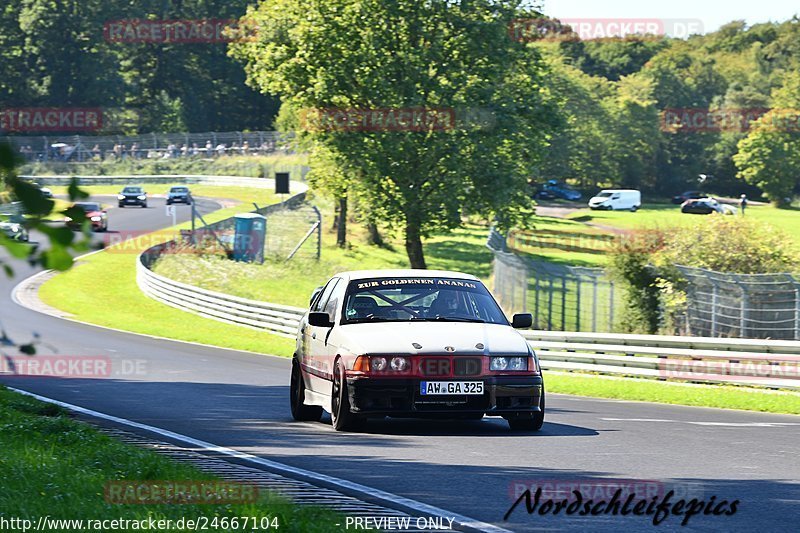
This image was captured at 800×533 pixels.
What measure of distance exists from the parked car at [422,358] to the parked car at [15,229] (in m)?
7.45

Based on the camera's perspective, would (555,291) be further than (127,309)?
No

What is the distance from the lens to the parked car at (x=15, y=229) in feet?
13.0

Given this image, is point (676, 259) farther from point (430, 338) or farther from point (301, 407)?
point (430, 338)

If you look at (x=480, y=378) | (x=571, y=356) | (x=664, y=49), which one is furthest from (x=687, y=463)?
(x=664, y=49)

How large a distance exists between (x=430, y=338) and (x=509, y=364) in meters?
0.76

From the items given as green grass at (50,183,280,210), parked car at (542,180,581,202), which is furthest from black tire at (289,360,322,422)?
parked car at (542,180,581,202)

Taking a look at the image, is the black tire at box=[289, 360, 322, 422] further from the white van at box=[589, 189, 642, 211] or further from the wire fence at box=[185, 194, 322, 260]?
the white van at box=[589, 189, 642, 211]

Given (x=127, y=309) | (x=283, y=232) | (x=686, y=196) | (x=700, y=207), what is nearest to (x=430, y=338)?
(x=127, y=309)

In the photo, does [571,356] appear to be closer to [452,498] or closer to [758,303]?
[758,303]

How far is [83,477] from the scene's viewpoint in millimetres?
Result: 8344

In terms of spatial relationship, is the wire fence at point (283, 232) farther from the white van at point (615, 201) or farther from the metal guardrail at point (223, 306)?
the white van at point (615, 201)

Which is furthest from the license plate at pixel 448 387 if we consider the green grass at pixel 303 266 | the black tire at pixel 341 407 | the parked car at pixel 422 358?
the green grass at pixel 303 266

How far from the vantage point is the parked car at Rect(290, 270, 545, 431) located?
11562 millimetres

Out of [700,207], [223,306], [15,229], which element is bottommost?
[700,207]
